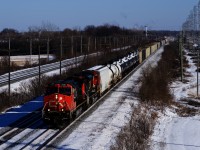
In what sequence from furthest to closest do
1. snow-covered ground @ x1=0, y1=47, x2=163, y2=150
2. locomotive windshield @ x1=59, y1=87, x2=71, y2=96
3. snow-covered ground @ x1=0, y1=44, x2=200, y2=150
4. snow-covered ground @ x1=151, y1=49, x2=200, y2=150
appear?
1. locomotive windshield @ x1=59, y1=87, x2=71, y2=96
2. snow-covered ground @ x1=151, y1=49, x2=200, y2=150
3. snow-covered ground @ x1=0, y1=44, x2=200, y2=150
4. snow-covered ground @ x1=0, y1=47, x2=163, y2=150

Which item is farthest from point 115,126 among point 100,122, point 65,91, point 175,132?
point 175,132

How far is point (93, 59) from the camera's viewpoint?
59938 millimetres

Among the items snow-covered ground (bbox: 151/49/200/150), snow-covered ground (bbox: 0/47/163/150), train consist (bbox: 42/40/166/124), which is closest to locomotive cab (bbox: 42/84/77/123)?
train consist (bbox: 42/40/166/124)

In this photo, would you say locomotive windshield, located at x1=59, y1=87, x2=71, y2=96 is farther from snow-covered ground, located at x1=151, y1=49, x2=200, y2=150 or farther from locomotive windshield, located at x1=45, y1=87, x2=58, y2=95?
snow-covered ground, located at x1=151, y1=49, x2=200, y2=150

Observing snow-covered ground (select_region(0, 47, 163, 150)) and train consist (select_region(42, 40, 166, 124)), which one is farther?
train consist (select_region(42, 40, 166, 124))

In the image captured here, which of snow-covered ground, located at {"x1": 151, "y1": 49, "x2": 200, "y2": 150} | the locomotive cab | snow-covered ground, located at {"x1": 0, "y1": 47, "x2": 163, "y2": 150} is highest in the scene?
the locomotive cab

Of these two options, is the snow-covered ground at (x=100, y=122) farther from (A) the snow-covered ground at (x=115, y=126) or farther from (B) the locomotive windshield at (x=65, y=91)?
(B) the locomotive windshield at (x=65, y=91)

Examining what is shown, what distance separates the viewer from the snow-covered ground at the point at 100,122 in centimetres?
1977

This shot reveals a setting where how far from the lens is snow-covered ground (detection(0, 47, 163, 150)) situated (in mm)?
19766

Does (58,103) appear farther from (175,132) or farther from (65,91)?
(175,132)

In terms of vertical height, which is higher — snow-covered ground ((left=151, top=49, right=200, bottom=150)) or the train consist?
the train consist

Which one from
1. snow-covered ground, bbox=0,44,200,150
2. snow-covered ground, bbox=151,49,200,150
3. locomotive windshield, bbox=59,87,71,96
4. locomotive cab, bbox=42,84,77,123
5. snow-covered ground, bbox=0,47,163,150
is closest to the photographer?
snow-covered ground, bbox=0,47,163,150

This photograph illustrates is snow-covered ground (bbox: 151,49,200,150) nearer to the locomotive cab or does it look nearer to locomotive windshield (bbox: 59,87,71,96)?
the locomotive cab

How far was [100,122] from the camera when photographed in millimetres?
24453
